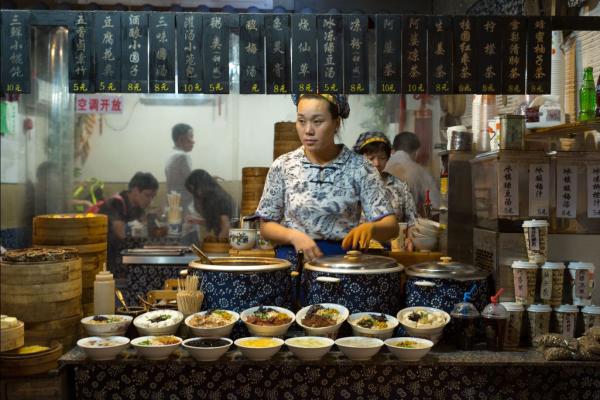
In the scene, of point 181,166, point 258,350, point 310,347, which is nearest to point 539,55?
point 310,347

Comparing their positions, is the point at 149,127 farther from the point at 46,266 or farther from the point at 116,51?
the point at 46,266

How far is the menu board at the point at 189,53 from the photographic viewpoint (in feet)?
12.1

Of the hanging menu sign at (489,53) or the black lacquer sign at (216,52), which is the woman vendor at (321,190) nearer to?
the black lacquer sign at (216,52)

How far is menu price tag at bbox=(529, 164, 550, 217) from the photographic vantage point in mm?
3350

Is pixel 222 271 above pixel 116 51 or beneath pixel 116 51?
beneath

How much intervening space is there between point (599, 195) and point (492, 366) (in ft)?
4.23

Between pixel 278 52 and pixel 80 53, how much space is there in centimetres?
111

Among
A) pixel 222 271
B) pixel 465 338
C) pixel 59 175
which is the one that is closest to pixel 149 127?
pixel 59 175

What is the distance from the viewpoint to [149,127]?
8.30 m

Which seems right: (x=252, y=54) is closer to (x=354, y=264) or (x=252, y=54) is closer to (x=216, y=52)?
(x=216, y=52)

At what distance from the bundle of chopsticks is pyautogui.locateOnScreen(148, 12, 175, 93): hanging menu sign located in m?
1.24

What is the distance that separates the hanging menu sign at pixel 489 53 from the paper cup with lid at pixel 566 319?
1382 millimetres

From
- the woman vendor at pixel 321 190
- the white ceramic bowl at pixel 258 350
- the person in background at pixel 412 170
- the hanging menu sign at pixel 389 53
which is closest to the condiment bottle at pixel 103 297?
the white ceramic bowl at pixel 258 350

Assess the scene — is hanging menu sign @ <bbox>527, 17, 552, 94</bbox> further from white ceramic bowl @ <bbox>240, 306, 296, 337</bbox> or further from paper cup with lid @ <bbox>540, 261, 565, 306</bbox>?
white ceramic bowl @ <bbox>240, 306, 296, 337</bbox>
